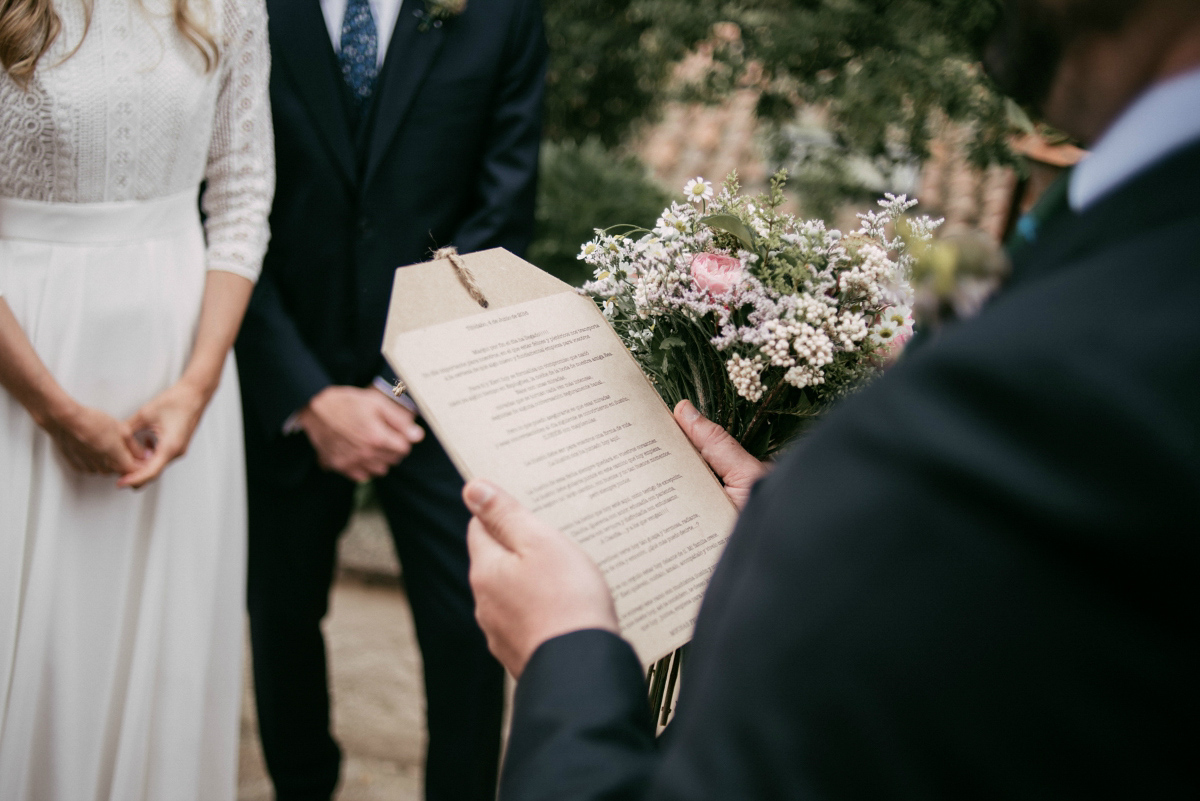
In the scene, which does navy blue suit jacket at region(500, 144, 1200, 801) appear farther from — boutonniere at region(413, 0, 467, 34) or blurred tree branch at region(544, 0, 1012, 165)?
blurred tree branch at region(544, 0, 1012, 165)

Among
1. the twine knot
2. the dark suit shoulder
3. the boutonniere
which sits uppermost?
the dark suit shoulder

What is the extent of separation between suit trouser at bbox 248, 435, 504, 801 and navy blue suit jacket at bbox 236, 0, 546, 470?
0.20 m

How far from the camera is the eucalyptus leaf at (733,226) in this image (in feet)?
3.51

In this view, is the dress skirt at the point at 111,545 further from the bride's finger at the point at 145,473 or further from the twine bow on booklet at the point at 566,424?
the twine bow on booklet at the point at 566,424

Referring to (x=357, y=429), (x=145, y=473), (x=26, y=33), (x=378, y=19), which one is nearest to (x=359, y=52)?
(x=378, y=19)

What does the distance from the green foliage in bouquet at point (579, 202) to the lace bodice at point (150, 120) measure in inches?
87.9

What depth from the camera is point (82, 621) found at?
153 centimetres

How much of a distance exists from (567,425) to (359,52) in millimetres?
1230

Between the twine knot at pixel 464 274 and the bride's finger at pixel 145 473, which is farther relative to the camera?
the bride's finger at pixel 145 473

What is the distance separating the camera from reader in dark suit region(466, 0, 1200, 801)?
17.8 inches

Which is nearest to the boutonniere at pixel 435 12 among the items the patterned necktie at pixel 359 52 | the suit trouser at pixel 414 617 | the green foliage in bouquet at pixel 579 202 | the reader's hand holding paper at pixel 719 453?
the patterned necktie at pixel 359 52

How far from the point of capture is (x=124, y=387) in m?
1.57

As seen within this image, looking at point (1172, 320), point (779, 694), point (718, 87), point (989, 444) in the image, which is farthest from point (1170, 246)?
point (718, 87)

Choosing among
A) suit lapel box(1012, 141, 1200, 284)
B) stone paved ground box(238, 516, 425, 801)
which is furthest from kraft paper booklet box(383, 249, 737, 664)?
stone paved ground box(238, 516, 425, 801)
